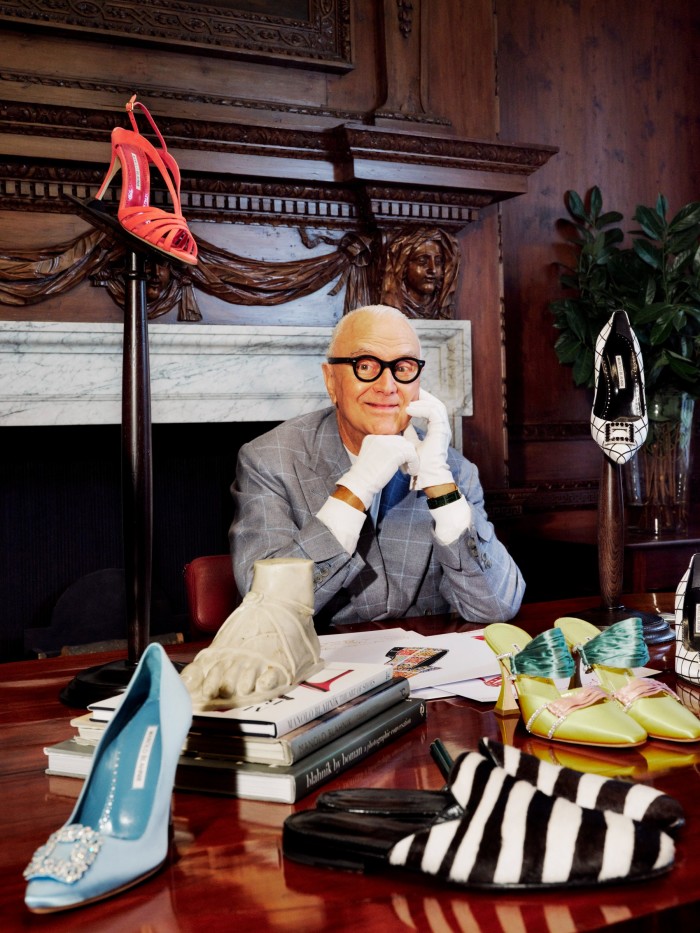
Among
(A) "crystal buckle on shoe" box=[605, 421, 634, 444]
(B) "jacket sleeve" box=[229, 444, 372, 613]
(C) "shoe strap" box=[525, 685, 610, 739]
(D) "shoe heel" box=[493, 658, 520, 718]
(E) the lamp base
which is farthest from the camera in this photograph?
(B) "jacket sleeve" box=[229, 444, 372, 613]

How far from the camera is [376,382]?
2014mm

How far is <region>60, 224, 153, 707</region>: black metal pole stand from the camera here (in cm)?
128

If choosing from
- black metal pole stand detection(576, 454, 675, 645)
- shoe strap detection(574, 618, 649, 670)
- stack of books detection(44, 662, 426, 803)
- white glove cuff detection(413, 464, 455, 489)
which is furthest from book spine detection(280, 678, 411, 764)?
white glove cuff detection(413, 464, 455, 489)

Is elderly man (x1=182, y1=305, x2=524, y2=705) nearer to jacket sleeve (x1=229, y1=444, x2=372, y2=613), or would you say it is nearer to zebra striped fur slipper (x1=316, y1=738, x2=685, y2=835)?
jacket sleeve (x1=229, y1=444, x2=372, y2=613)

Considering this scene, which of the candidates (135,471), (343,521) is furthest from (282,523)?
(135,471)

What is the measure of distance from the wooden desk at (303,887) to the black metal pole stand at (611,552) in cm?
55

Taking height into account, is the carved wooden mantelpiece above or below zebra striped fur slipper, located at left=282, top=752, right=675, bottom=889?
above

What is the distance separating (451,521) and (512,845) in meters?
1.25

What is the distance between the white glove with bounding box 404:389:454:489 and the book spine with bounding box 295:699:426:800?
35.6 inches

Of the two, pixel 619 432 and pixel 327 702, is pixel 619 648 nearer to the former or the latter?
pixel 327 702

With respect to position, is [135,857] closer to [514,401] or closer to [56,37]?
[56,37]

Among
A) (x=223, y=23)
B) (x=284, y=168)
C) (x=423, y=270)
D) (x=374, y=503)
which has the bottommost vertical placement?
(x=374, y=503)

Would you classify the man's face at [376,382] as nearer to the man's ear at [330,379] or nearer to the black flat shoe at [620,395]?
the man's ear at [330,379]

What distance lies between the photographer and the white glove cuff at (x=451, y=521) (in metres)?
1.91
